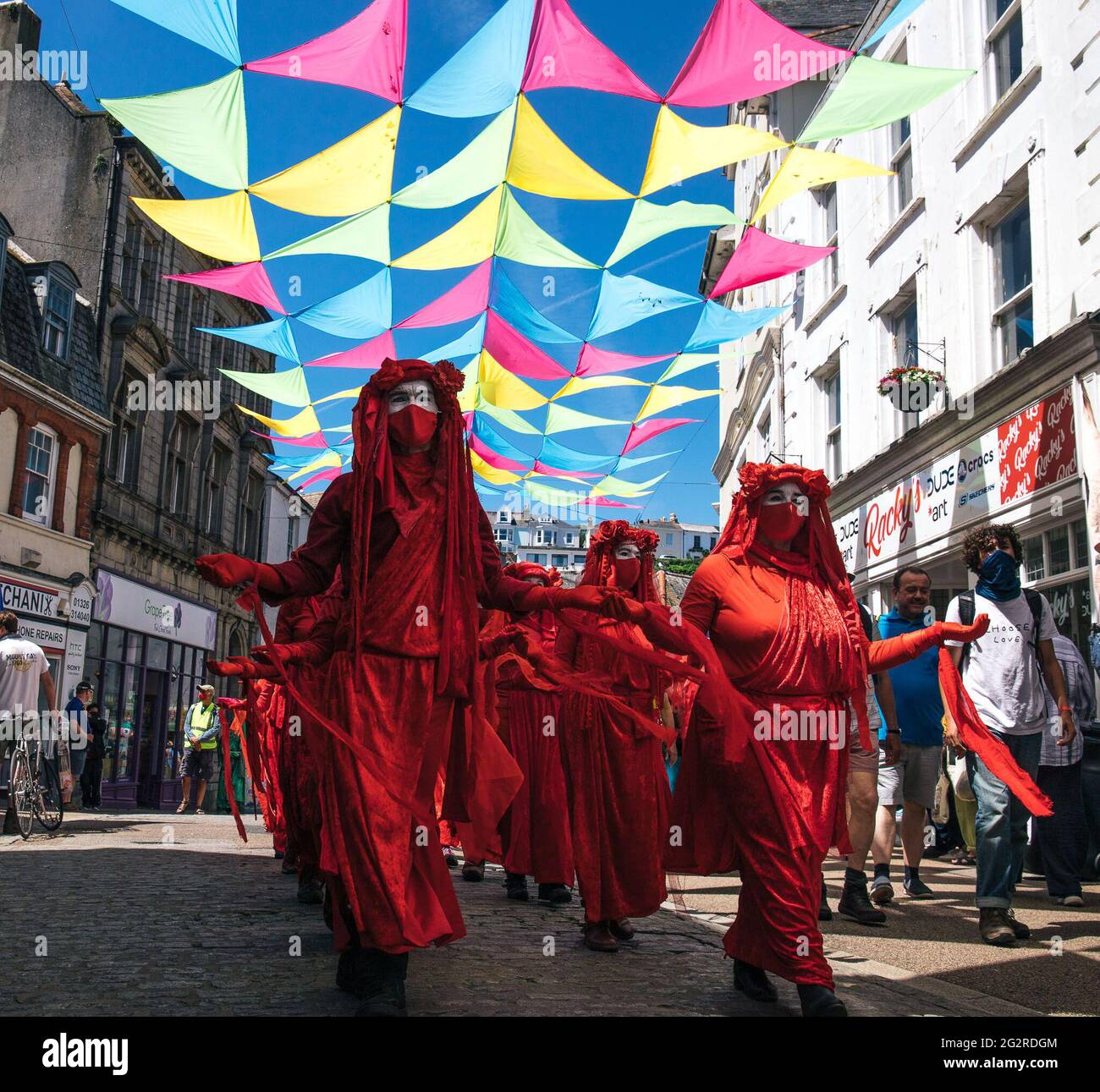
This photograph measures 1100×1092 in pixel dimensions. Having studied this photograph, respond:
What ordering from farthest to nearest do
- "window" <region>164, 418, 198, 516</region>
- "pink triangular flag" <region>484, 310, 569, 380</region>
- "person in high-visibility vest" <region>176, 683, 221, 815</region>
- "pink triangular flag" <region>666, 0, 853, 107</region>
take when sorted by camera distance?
1. "window" <region>164, 418, 198, 516</region>
2. "person in high-visibility vest" <region>176, 683, 221, 815</region>
3. "pink triangular flag" <region>484, 310, 569, 380</region>
4. "pink triangular flag" <region>666, 0, 853, 107</region>

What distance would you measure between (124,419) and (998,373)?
18579 mm

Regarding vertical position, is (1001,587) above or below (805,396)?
below

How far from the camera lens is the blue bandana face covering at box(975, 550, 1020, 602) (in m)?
5.76

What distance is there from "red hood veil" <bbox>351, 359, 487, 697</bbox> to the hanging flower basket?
450 inches

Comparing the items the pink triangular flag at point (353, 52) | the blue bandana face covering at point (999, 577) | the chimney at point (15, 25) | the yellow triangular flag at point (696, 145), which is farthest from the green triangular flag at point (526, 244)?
the chimney at point (15, 25)

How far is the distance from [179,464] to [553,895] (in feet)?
78.2

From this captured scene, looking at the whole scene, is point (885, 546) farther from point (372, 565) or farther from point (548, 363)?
point (372, 565)

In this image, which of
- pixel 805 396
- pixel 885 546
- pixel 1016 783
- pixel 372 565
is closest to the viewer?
pixel 372 565

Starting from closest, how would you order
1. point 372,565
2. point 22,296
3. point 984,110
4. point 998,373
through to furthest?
point 372,565
point 998,373
point 984,110
point 22,296

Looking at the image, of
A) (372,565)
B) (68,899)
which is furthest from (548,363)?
(372,565)

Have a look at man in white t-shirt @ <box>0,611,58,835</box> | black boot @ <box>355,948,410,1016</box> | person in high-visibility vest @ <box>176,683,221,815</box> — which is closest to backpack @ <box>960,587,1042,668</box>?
black boot @ <box>355,948,410,1016</box>

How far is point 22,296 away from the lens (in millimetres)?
19516

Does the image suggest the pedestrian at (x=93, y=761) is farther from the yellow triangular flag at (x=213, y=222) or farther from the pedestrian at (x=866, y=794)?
the pedestrian at (x=866, y=794)

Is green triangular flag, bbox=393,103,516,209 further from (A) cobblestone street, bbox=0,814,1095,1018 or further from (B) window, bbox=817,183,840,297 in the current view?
(B) window, bbox=817,183,840,297
